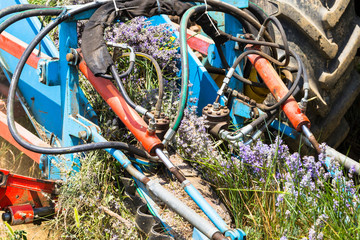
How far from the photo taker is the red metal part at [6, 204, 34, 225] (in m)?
2.43

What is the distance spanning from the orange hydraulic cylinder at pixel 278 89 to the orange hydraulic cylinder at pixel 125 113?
701 mm

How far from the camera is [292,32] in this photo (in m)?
2.85

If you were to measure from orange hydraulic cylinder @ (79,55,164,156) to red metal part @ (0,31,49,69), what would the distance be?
432mm

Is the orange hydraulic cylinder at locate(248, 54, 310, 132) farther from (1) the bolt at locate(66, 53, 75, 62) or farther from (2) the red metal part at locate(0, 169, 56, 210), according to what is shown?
(2) the red metal part at locate(0, 169, 56, 210)

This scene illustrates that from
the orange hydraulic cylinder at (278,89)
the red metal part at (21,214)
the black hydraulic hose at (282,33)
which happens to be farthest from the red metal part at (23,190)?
the black hydraulic hose at (282,33)

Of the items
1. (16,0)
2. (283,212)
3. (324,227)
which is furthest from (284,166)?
(16,0)

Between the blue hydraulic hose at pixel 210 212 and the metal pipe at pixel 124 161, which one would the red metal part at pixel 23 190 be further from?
the blue hydraulic hose at pixel 210 212

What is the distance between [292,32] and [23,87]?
5.64 feet

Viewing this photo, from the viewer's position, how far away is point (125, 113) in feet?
8.14

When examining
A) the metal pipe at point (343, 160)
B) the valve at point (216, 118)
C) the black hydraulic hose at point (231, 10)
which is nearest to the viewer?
the metal pipe at point (343, 160)

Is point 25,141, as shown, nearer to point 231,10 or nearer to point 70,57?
point 70,57

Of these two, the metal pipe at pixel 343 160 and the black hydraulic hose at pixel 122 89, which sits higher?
the black hydraulic hose at pixel 122 89

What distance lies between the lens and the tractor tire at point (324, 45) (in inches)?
107

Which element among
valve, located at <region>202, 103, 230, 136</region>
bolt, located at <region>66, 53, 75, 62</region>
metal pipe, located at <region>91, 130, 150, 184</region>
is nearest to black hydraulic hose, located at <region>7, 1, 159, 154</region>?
metal pipe, located at <region>91, 130, 150, 184</region>
